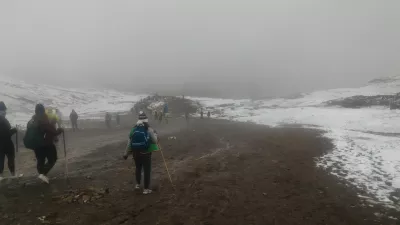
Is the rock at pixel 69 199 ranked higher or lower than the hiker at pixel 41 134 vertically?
lower

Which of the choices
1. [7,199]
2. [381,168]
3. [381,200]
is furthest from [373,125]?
[7,199]

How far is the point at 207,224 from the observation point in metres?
6.66

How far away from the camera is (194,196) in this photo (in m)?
8.51

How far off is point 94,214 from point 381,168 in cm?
1173

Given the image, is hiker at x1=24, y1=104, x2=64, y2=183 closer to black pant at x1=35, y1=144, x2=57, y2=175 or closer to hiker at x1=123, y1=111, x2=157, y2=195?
black pant at x1=35, y1=144, x2=57, y2=175

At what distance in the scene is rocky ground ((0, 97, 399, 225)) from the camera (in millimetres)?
6980

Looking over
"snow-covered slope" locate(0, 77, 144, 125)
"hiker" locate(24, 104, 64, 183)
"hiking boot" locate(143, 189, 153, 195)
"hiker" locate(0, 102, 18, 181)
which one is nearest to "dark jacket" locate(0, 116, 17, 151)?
"hiker" locate(0, 102, 18, 181)

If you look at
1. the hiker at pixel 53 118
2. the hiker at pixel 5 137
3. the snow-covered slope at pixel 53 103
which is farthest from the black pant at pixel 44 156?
the snow-covered slope at pixel 53 103

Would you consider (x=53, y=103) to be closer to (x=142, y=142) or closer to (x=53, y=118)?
(x=53, y=118)

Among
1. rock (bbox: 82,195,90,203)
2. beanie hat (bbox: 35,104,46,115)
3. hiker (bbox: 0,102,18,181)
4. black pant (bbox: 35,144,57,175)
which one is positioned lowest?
rock (bbox: 82,195,90,203)

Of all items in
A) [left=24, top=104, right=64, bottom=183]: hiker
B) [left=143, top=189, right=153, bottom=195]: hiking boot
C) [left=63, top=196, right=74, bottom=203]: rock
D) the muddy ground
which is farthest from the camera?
[left=24, top=104, right=64, bottom=183]: hiker

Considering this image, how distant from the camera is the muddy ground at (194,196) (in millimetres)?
6977

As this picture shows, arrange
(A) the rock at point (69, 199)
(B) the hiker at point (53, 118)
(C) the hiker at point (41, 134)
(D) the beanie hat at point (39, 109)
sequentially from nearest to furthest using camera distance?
(A) the rock at point (69, 199) → (C) the hiker at point (41, 134) → (D) the beanie hat at point (39, 109) → (B) the hiker at point (53, 118)

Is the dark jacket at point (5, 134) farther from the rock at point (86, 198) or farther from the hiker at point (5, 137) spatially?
the rock at point (86, 198)
